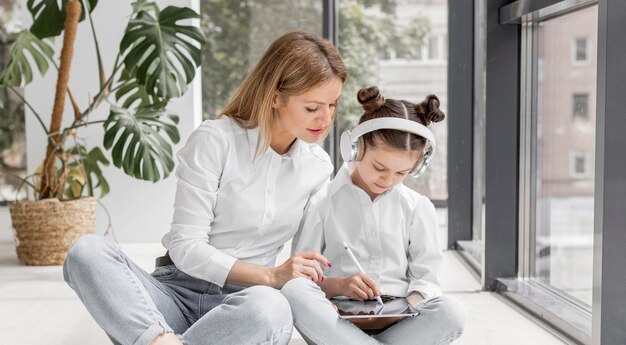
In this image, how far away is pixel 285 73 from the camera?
5.89ft

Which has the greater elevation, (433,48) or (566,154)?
(433,48)

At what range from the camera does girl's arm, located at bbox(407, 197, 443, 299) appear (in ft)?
5.93

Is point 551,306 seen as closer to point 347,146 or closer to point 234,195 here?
point 347,146

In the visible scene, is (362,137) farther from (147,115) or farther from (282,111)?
(147,115)

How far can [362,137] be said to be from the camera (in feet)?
5.93

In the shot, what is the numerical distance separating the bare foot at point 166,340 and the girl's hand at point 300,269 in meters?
0.24

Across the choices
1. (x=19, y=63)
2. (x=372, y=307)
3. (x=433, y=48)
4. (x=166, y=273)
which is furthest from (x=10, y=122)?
(x=372, y=307)

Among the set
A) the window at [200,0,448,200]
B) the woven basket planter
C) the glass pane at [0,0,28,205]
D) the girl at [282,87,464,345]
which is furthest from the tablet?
the glass pane at [0,0,28,205]

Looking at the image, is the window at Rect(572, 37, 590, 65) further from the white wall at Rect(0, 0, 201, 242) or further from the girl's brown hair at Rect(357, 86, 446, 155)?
the white wall at Rect(0, 0, 201, 242)

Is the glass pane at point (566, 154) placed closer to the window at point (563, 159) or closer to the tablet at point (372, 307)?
the window at point (563, 159)

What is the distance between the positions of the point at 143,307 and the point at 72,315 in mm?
1030

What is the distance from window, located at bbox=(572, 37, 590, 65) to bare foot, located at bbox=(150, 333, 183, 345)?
54.4 inches

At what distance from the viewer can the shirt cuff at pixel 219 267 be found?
1.72 metres

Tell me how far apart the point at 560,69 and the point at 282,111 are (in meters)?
1.08
